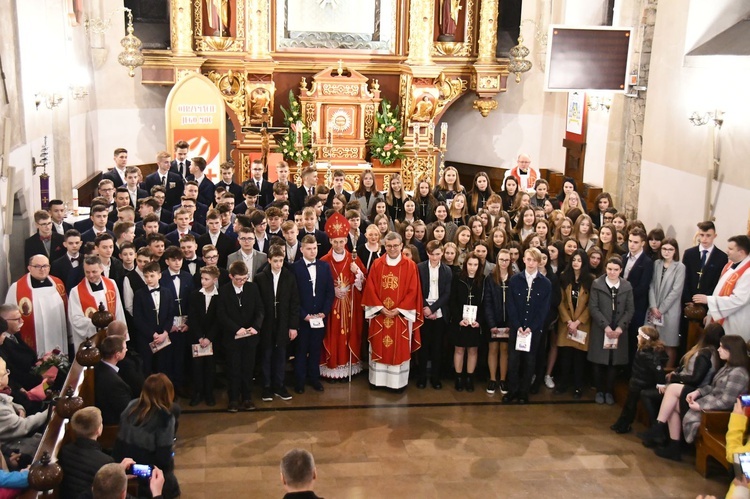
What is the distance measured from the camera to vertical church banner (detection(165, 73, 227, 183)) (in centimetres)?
→ 1439

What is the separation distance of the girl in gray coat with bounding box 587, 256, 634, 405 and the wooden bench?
1.56m

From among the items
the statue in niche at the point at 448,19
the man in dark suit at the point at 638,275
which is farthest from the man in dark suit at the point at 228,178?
the statue in niche at the point at 448,19

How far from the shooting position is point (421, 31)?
1717 centimetres

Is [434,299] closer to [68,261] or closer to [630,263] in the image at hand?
[630,263]

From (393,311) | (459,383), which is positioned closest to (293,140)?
(393,311)

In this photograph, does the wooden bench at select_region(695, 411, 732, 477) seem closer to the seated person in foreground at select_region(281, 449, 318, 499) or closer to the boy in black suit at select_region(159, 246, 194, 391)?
the seated person in foreground at select_region(281, 449, 318, 499)

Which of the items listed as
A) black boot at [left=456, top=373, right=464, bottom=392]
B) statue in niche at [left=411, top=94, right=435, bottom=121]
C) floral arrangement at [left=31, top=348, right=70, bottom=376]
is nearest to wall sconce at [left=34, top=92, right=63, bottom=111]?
floral arrangement at [left=31, top=348, right=70, bottom=376]

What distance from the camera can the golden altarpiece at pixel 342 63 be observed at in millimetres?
16875

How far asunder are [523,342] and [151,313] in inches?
149

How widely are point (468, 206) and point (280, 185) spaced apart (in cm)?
263

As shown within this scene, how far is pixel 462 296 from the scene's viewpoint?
9.34 metres

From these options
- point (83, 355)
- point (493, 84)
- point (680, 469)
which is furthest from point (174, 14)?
point (680, 469)

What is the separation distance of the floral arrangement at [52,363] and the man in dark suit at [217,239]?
2.40 meters

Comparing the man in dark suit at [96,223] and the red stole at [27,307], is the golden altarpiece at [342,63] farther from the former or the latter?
the red stole at [27,307]
